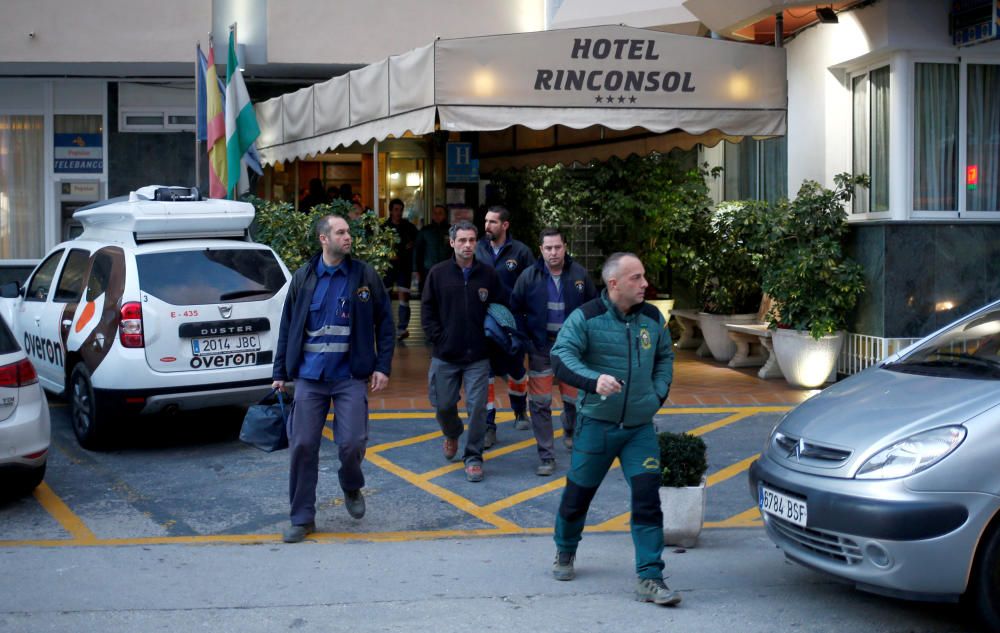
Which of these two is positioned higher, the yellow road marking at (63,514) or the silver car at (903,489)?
the silver car at (903,489)

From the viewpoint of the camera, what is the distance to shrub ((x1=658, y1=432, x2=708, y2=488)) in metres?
6.41

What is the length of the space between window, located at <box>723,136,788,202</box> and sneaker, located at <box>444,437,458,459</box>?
20.9 ft

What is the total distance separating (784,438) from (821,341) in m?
5.76

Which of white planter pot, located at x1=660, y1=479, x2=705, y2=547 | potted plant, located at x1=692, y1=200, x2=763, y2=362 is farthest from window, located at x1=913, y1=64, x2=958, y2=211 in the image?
white planter pot, located at x1=660, y1=479, x2=705, y2=547

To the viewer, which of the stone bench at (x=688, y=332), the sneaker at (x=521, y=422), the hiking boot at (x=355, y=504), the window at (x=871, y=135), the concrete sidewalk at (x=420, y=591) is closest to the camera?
the concrete sidewalk at (x=420, y=591)

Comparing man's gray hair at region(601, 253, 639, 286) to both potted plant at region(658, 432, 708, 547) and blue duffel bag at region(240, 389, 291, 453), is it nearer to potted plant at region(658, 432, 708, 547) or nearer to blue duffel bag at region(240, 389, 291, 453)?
potted plant at region(658, 432, 708, 547)

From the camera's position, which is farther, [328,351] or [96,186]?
[96,186]

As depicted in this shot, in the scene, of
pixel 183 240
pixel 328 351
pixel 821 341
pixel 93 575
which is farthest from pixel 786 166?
pixel 93 575

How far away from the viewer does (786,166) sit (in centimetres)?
1373

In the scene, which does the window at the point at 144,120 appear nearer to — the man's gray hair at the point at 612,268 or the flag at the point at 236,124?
the flag at the point at 236,124

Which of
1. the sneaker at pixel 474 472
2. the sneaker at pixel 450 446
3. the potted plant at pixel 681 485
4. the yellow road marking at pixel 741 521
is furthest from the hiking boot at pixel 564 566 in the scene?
the sneaker at pixel 450 446

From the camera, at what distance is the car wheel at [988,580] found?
4.80 metres

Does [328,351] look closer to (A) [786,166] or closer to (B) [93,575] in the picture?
(B) [93,575]

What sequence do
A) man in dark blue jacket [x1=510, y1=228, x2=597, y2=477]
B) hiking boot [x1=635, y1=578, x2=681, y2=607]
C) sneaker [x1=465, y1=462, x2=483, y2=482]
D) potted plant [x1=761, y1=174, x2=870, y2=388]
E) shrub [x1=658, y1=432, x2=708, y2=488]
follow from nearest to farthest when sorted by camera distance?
hiking boot [x1=635, y1=578, x2=681, y2=607], shrub [x1=658, y1=432, x2=708, y2=488], sneaker [x1=465, y1=462, x2=483, y2=482], man in dark blue jacket [x1=510, y1=228, x2=597, y2=477], potted plant [x1=761, y1=174, x2=870, y2=388]
